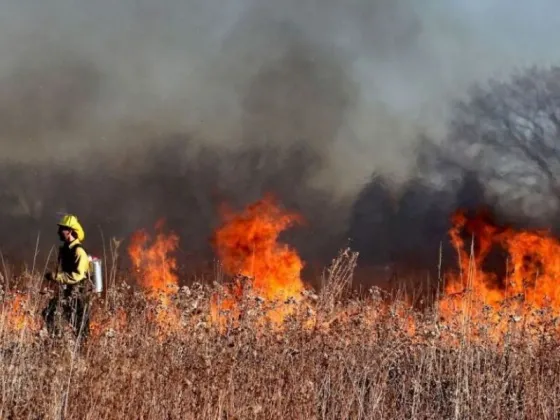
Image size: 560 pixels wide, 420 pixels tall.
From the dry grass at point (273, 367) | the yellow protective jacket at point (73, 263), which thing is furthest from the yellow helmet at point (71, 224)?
the dry grass at point (273, 367)

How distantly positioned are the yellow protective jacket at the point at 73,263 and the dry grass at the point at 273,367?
1.61 meters

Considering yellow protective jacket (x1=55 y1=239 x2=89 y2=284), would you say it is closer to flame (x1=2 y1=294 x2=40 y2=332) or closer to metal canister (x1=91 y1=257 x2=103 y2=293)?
metal canister (x1=91 y1=257 x2=103 y2=293)

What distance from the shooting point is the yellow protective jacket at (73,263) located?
8.59 metres

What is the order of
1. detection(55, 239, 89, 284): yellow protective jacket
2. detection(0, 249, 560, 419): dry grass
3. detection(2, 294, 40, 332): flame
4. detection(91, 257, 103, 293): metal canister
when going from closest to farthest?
1. detection(0, 249, 560, 419): dry grass
2. detection(2, 294, 40, 332): flame
3. detection(55, 239, 89, 284): yellow protective jacket
4. detection(91, 257, 103, 293): metal canister

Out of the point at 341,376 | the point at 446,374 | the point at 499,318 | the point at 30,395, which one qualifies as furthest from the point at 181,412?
the point at 499,318

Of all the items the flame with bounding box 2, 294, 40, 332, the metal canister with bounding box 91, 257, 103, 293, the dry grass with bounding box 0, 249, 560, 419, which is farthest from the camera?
the metal canister with bounding box 91, 257, 103, 293

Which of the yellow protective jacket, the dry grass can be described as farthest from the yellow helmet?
the dry grass

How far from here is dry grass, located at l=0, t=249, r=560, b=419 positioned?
15.7 feet

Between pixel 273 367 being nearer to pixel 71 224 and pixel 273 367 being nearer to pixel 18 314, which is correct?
pixel 18 314

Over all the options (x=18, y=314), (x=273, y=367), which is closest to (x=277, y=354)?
(x=273, y=367)

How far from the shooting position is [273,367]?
574cm

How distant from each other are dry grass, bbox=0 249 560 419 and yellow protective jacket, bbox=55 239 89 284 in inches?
63.4

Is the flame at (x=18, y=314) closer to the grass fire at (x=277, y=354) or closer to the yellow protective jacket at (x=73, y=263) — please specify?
the grass fire at (x=277, y=354)

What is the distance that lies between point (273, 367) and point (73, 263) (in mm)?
4159
